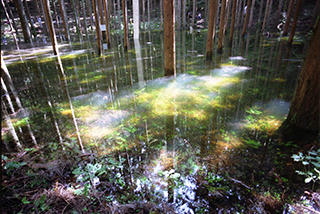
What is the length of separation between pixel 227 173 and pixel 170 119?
208 centimetres

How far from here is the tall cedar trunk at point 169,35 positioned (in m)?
6.58

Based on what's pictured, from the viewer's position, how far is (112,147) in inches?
153

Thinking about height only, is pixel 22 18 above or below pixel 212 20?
above

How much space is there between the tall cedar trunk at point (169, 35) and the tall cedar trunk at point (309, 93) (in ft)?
14.6

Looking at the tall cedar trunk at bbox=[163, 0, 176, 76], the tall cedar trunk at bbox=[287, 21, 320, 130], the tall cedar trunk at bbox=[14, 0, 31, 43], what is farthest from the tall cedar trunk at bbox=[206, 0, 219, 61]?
the tall cedar trunk at bbox=[14, 0, 31, 43]

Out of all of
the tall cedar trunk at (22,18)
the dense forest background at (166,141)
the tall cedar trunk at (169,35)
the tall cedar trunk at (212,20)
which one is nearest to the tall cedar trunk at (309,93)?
the dense forest background at (166,141)

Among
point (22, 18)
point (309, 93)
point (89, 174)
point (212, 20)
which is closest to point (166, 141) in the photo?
point (89, 174)

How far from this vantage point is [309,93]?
3.89 m

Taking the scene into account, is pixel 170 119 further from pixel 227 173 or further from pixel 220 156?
pixel 227 173

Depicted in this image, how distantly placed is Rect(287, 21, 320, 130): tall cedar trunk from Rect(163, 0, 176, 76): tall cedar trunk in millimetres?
4445

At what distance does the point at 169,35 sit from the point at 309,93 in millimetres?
4928

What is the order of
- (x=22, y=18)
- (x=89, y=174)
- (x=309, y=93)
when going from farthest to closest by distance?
1. (x=22, y=18)
2. (x=309, y=93)
3. (x=89, y=174)

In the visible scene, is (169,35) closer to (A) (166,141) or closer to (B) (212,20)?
(B) (212,20)

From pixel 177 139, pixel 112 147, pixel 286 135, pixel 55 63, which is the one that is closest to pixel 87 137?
pixel 112 147
